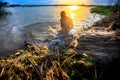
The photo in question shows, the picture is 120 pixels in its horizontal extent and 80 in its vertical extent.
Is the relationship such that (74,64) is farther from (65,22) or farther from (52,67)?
(65,22)

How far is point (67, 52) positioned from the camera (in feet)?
14.4

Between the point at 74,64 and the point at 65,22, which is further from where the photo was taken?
the point at 65,22

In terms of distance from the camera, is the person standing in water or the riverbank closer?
the riverbank

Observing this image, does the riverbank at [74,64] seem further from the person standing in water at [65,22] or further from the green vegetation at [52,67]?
the person standing in water at [65,22]

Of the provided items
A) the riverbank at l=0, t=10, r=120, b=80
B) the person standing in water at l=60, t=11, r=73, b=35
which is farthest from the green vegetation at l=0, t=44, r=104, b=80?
the person standing in water at l=60, t=11, r=73, b=35

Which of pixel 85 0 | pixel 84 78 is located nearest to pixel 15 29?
pixel 84 78

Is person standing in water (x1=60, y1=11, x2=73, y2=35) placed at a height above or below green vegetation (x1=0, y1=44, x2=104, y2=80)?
above

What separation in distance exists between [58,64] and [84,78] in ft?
2.11

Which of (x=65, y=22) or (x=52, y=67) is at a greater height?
(x=65, y=22)

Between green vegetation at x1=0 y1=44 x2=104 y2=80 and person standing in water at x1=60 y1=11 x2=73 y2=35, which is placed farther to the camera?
person standing in water at x1=60 y1=11 x2=73 y2=35

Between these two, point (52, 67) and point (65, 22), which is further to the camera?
point (65, 22)

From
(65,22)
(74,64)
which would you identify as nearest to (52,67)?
(74,64)

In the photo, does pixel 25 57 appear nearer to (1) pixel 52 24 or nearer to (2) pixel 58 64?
(2) pixel 58 64

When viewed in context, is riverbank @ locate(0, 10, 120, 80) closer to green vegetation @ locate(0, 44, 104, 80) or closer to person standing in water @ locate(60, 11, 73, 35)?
green vegetation @ locate(0, 44, 104, 80)
